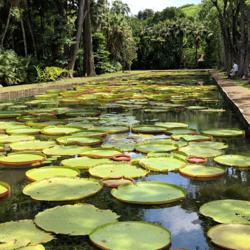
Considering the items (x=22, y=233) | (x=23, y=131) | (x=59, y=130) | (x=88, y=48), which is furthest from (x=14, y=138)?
(x=88, y=48)

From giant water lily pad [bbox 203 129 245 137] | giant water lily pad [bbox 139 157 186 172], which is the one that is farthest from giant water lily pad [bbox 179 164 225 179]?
giant water lily pad [bbox 203 129 245 137]

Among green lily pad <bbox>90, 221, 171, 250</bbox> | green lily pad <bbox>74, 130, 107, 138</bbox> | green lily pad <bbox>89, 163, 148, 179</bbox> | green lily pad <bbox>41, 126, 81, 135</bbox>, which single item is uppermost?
green lily pad <bbox>41, 126, 81, 135</bbox>

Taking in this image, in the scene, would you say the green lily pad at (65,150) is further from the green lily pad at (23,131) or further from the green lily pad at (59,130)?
the green lily pad at (23,131)

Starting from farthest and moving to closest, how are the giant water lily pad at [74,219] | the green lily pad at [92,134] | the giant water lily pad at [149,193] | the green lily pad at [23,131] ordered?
1. the green lily pad at [23,131]
2. the green lily pad at [92,134]
3. the giant water lily pad at [149,193]
4. the giant water lily pad at [74,219]

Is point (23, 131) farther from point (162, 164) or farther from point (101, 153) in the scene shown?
point (162, 164)

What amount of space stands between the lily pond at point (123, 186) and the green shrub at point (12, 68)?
9351mm

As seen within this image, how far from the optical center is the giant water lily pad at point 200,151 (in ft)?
18.0

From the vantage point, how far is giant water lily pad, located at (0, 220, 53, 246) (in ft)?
9.90

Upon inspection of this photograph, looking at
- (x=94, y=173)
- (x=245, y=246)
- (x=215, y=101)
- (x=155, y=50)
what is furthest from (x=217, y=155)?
(x=155, y=50)

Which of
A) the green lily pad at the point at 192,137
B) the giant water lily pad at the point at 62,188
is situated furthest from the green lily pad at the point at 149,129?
the giant water lily pad at the point at 62,188

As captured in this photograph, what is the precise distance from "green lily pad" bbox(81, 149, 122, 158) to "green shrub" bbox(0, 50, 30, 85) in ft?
39.0

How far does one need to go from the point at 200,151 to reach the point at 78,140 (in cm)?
177

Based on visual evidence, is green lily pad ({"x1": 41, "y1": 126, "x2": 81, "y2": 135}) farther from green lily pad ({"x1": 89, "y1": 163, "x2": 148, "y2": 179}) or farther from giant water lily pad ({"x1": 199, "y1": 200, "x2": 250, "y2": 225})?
giant water lily pad ({"x1": 199, "y1": 200, "x2": 250, "y2": 225})

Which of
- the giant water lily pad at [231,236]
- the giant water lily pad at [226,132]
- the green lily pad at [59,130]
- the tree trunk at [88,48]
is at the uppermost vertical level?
the tree trunk at [88,48]
